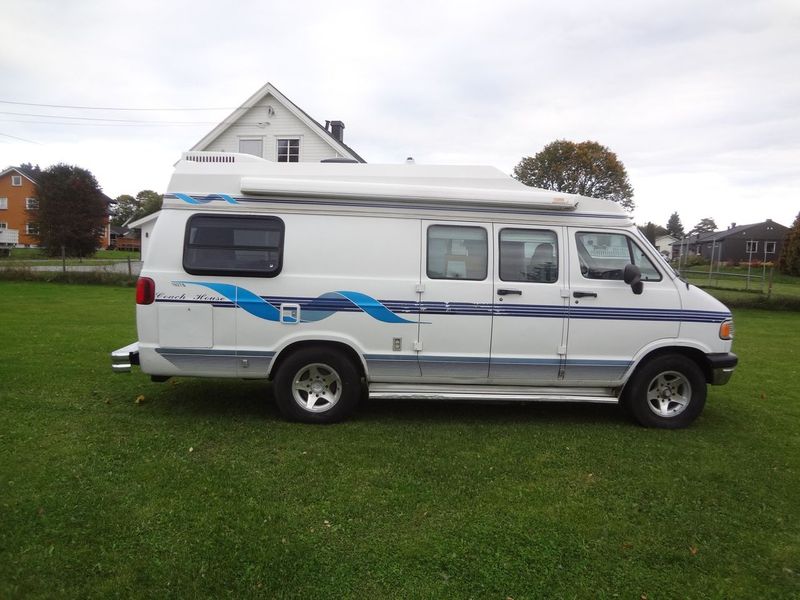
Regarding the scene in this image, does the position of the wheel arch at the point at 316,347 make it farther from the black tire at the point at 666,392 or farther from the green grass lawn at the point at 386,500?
the black tire at the point at 666,392

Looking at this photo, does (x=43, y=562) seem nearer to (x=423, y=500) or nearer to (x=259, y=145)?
(x=423, y=500)

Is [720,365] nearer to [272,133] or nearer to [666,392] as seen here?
[666,392]

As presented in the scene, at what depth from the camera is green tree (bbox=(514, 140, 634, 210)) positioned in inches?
1964

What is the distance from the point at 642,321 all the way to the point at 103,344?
8192mm

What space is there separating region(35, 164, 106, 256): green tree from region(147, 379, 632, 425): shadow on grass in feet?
139

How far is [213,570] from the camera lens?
10.1ft

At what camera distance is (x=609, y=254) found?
5629 millimetres

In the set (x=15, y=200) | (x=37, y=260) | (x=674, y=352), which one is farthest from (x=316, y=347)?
(x=15, y=200)

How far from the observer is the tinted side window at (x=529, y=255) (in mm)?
5523

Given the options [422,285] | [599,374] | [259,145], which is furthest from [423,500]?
[259,145]

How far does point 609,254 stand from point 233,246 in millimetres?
3743

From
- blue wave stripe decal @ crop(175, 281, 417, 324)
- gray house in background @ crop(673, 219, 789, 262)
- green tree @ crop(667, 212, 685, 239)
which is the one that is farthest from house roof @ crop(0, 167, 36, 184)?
green tree @ crop(667, 212, 685, 239)

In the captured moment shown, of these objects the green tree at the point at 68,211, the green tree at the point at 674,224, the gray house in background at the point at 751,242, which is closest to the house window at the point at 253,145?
the green tree at the point at 68,211

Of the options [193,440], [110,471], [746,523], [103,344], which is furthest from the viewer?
[103,344]
